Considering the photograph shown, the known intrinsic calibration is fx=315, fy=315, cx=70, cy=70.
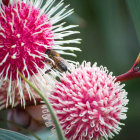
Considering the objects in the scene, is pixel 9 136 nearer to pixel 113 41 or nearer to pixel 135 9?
pixel 135 9

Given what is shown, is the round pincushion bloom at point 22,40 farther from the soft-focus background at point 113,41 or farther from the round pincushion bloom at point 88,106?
the soft-focus background at point 113,41

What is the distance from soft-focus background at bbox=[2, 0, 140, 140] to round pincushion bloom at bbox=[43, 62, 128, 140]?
5.17ft

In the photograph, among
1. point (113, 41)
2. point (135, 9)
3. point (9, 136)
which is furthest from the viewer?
point (113, 41)

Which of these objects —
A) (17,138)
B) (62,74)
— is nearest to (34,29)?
(62,74)

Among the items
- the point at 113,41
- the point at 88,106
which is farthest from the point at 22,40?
the point at 113,41

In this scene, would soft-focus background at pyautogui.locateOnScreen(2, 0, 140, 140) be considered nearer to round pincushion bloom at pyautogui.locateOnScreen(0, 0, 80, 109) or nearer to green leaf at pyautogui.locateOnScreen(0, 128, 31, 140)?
round pincushion bloom at pyautogui.locateOnScreen(0, 0, 80, 109)

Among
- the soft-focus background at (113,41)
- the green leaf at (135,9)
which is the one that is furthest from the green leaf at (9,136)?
the soft-focus background at (113,41)

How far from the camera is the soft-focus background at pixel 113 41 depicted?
328 centimetres

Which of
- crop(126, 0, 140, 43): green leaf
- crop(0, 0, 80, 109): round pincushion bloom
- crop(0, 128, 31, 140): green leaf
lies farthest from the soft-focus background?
crop(0, 128, 31, 140): green leaf

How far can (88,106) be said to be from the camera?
1.50 m

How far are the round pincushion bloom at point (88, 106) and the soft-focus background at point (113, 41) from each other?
157cm

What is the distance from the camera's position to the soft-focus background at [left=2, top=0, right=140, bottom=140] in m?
3.28

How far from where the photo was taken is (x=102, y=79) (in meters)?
1.58

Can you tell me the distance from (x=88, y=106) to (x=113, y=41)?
2119 millimetres
